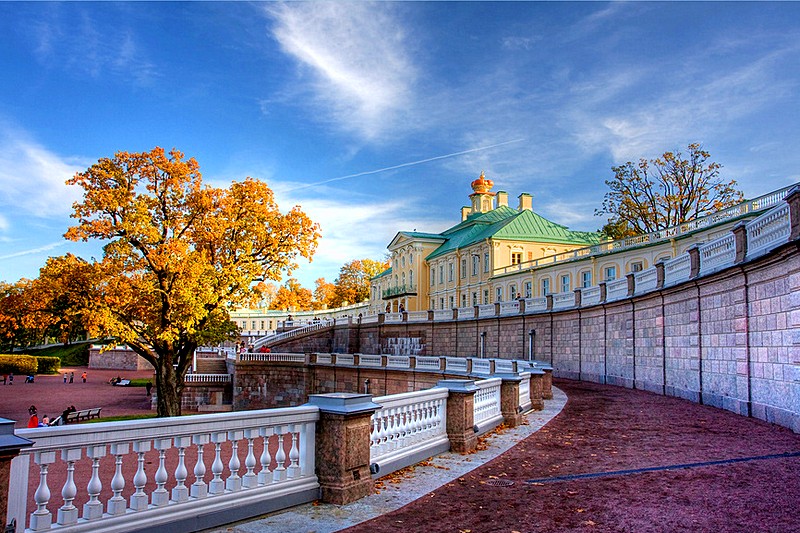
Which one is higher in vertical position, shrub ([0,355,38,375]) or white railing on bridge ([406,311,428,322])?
white railing on bridge ([406,311,428,322])

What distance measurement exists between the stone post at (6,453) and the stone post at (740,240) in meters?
15.5

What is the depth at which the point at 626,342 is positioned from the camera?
24.5m

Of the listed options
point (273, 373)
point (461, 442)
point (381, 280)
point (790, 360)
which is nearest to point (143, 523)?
point (461, 442)

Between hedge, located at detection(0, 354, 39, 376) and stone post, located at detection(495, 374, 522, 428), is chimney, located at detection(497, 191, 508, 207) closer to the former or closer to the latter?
hedge, located at detection(0, 354, 39, 376)

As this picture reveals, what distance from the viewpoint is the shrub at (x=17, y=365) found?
6525cm

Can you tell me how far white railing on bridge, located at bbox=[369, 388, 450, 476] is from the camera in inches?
333

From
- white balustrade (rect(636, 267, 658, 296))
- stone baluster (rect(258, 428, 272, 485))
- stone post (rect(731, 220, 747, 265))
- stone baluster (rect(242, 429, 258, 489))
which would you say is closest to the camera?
stone baluster (rect(242, 429, 258, 489))

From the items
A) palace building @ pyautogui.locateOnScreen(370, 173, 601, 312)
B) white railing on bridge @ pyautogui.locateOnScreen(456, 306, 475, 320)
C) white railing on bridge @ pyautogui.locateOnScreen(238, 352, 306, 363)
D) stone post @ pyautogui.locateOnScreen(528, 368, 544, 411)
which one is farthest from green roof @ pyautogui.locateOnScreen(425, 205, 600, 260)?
stone post @ pyautogui.locateOnScreen(528, 368, 544, 411)

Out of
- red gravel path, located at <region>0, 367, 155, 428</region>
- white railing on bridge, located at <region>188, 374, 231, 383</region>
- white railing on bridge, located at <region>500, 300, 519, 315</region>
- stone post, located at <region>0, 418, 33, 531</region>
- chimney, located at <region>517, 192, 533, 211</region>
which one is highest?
chimney, located at <region>517, 192, 533, 211</region>

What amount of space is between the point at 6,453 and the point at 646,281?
871 inches

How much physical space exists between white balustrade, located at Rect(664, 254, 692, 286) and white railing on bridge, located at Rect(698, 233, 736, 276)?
75 cm

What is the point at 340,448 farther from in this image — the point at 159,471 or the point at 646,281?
the point at 646,281

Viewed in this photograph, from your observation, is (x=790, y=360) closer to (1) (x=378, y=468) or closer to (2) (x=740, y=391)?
(2) (x=740, y=391)

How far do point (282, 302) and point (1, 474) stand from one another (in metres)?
26.0
